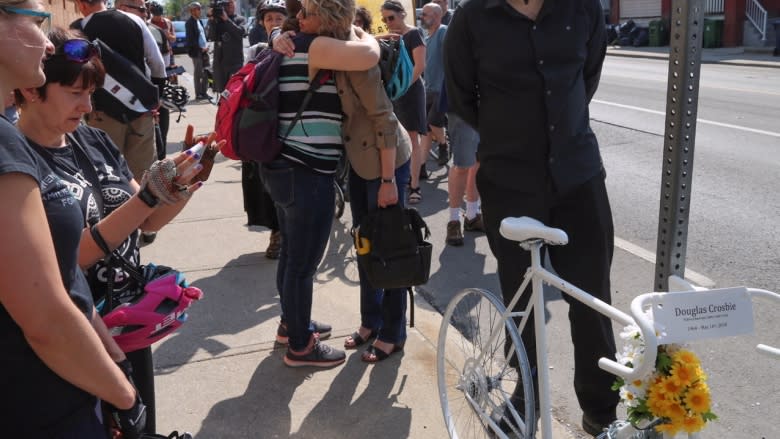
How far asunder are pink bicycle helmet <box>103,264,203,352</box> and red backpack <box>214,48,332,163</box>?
1288mm

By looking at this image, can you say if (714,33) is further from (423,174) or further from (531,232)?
(531,232)

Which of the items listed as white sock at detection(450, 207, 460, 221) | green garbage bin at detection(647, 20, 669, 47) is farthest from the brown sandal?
green garbage bin at detection(647, 20, 669, 47)

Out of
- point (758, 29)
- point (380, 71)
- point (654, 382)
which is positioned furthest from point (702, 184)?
point (758, 29)

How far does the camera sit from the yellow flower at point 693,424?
197 cm

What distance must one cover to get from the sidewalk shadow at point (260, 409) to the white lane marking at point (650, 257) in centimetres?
291

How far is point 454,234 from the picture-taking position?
6367 millimetres

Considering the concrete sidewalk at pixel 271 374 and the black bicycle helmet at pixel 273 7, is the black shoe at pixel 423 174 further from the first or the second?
the black bicycle helmet at pixel 273 7

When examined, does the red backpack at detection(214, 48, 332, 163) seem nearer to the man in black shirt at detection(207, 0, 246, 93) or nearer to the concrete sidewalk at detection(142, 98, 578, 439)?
the concrete sidewalk at detection(142, 98, 578, 439)

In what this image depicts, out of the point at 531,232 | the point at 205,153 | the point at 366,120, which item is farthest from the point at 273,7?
the point at 531,232

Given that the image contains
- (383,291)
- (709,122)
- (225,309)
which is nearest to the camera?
(383,291)

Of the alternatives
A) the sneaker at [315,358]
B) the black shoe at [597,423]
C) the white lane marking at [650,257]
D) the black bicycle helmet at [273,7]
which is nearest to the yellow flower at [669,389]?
the black shoe at [597,423]

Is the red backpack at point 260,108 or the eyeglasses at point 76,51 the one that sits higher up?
the eyeglasses at point 76,51

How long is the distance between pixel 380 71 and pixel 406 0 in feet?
13.0

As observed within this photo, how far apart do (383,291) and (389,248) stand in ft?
1.40
